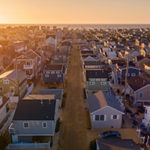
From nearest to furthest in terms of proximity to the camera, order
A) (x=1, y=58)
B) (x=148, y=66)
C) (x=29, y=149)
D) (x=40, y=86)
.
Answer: (x=29, y=149) → (x=40, y=86) → (x=148, y=66) → (x=1, y=58)

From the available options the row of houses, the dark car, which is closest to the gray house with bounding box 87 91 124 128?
the dark car

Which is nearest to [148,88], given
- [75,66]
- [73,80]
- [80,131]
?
[80,131]

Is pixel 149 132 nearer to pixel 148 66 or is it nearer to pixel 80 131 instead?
pixel 80 131

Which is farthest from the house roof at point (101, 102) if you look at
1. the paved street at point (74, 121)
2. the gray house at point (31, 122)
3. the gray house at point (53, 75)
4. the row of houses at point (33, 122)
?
the gray house at point (53, 75)

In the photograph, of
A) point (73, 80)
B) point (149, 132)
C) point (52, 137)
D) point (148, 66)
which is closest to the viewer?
point (52, 137)

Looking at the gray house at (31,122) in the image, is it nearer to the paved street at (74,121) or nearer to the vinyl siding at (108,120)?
the paved street at (74,121)

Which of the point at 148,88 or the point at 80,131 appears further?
the point at 148,88

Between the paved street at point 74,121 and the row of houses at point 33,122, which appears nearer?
the row of houses at point 33,122

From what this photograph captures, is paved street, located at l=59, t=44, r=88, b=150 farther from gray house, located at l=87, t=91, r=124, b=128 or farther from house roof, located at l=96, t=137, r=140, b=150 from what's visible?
house roof, located at l=96, t=137, r=140, b=150
